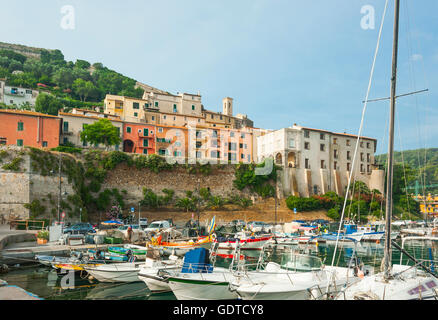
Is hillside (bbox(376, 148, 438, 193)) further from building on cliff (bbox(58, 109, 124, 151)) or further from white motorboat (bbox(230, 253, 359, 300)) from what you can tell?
building on cliff (bbox(58, 109, 124, 151))

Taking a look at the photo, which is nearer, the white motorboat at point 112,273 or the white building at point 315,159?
the white motorboat at point 112,273

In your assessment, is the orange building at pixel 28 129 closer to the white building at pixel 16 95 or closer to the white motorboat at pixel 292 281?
the white motorboat at pixel 292 281

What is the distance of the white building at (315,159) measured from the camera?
58812mm

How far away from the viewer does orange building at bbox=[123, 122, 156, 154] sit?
54.9 metres

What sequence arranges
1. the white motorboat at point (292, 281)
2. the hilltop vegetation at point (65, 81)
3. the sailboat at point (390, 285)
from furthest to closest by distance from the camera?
the hilltop vegetation at point (65, 81) < the white motorboat at point (292, 281) < the sailboat at point (390, 285)

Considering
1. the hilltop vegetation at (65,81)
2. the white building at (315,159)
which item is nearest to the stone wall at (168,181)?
the white building at (315,159)

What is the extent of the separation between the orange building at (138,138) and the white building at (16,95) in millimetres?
42706

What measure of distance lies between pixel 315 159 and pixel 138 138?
1289 inches

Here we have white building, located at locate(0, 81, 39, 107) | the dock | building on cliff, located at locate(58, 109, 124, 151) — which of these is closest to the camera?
the dock

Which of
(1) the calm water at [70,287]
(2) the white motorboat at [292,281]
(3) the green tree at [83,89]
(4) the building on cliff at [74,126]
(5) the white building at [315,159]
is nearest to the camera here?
(2) the white motorboat at [292,281]

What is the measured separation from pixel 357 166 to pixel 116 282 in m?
59.7

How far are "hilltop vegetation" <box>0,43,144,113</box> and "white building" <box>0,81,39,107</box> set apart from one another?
478cm

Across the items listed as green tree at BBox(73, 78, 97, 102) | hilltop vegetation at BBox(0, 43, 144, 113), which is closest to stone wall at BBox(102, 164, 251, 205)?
hilltop vegetation at BBox(0, 43, 144, 113)

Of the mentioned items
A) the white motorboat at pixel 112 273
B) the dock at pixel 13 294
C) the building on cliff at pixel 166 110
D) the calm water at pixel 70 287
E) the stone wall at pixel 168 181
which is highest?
the building on cliff at pixel 166 110
